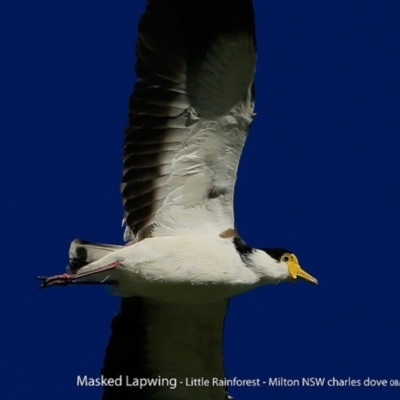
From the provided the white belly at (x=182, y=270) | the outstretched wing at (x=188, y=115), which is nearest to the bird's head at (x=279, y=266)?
the white belly at (x=182, y=270)

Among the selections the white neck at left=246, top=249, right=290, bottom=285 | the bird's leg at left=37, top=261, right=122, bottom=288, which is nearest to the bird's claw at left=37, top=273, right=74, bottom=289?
the bird's leg at left=37, top=261, right=122, bottom=288

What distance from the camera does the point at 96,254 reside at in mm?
12984

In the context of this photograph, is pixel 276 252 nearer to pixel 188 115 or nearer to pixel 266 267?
pixel 266 267

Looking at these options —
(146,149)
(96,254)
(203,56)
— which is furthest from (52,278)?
(203,56)

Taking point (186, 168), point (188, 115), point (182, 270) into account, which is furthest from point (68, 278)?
point (188, 115)

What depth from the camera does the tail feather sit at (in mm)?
12930

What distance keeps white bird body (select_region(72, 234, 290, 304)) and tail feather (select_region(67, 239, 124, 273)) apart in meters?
0.07

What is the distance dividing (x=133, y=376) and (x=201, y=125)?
93.9 inches

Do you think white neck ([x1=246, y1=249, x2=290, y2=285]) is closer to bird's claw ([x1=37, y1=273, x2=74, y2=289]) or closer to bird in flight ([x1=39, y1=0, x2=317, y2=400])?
bird in flight ([x1=39, y1=0, x2=317, y2=400])

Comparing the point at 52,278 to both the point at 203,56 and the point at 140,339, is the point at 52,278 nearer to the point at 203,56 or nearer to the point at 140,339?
the point at 140,339

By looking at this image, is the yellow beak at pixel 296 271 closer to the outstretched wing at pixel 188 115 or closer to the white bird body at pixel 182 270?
the white bird body at pixel 182 270

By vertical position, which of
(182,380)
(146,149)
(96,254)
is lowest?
(182,380)

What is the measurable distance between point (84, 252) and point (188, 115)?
143 cm

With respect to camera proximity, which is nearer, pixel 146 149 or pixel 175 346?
pixel 146 149
